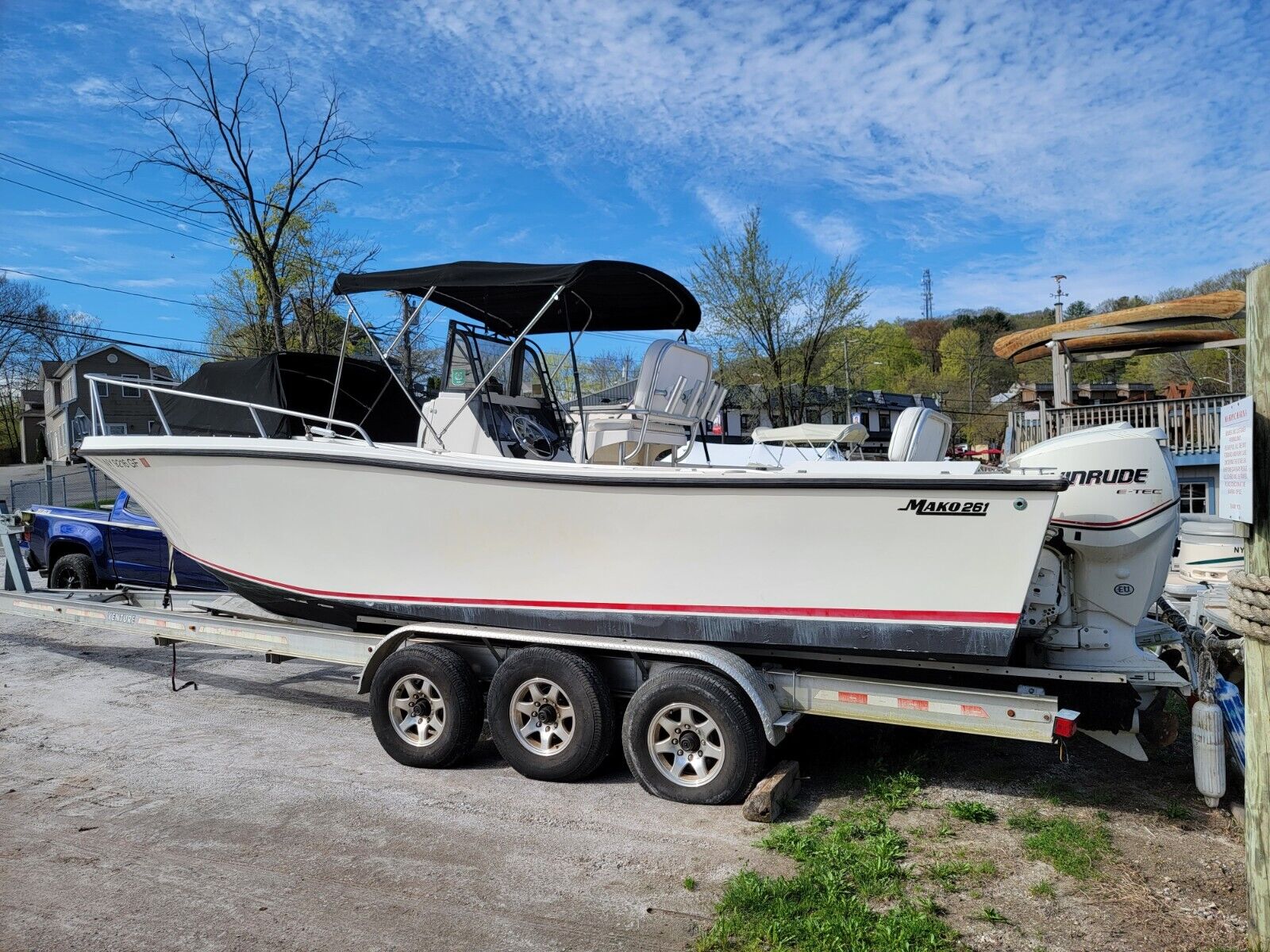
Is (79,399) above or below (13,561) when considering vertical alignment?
above

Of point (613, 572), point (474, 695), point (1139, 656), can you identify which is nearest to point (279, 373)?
point (474, 695)

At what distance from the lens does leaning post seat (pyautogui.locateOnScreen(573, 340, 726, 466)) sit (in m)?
5.04

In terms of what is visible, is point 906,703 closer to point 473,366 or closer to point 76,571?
point 473,366

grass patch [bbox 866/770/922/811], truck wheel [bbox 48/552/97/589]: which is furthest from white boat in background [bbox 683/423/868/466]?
truck wheel [bbox 48/552/97/589]

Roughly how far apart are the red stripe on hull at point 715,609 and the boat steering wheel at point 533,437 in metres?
1.22

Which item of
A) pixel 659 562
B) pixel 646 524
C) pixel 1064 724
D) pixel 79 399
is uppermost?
pixel 79 399

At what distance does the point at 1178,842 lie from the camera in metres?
3.87

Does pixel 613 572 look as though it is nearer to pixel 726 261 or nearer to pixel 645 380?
pixel 645 380

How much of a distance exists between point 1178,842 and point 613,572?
2.90 m

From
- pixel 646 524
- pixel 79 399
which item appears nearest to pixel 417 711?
pixel 646 524

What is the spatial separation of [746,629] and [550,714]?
126 centimetres

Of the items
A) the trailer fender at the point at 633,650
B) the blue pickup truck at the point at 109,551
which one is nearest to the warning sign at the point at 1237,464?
the trailer fender at the point at 633,650

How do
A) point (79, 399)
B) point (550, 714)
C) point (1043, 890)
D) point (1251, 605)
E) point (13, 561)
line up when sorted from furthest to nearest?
1. point (79, 399)
2. point (13, 561)
3. point (550, 714)
4. point (1043, 890)
5. point (1251, 605)

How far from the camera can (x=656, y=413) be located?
502 centimetres
